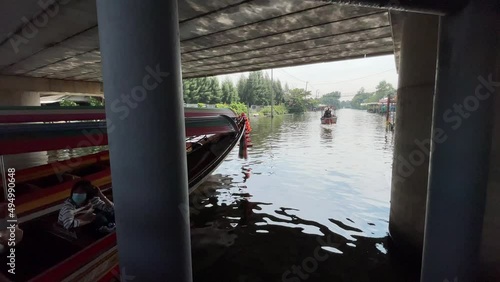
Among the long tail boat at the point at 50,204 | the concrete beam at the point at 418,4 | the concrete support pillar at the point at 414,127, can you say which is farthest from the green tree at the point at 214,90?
the concrete beam at the point at 418,4

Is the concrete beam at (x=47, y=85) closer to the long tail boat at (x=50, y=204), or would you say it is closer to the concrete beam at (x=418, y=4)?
the long tail boat at (x=50, y=204)

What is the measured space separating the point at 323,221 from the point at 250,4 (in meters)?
5.48

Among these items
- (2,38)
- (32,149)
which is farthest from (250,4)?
(2,38)

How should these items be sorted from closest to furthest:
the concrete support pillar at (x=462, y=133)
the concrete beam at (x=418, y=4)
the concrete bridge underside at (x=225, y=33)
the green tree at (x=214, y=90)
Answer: the concrete beam at (x=418, y=4), the concrete support pillar at (x=462, y=133), the concrete bridge underside at (x=225, y=33), the green tree at (x=214, y=90)

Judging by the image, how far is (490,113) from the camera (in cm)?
222

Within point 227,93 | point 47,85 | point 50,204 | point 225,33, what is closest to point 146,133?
point 50,204

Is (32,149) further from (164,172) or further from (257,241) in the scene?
(257,241)

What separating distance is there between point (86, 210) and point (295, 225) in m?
4.39

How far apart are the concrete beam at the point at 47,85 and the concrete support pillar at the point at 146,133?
61.0 ft

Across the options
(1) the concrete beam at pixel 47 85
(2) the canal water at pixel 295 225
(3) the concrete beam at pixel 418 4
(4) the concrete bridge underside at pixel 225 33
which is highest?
(4) the concrete bridge underside at pixel 225 33

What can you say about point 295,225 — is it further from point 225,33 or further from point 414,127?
point 225,33

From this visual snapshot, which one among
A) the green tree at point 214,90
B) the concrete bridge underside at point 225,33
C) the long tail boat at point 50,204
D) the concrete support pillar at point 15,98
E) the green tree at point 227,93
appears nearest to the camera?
the long tail boat at point 50,204

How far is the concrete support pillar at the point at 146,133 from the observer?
1484mm

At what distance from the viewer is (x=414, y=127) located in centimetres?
464
